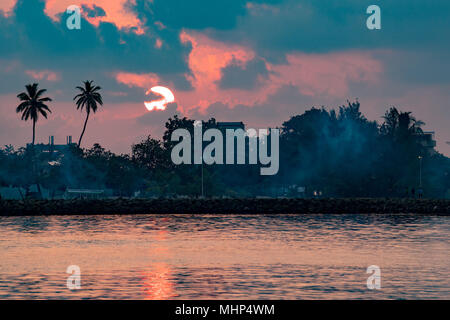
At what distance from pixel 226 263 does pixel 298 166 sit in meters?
124

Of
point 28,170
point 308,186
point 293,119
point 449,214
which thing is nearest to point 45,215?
point 28,170

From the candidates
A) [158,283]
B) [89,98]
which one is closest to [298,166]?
[89,98]

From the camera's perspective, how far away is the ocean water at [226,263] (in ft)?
93.0

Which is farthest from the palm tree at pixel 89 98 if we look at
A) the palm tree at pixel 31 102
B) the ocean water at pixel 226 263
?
the ocean water at pixel 226 263

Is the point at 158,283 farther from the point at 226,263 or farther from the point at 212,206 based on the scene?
the point at 212,206

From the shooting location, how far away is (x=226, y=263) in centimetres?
3941

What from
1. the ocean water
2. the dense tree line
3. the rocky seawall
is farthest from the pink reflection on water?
the dense tree line

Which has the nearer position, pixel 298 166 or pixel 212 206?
pixel 212 206

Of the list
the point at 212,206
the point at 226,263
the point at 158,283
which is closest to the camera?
the point at 158,283

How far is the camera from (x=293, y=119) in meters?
182

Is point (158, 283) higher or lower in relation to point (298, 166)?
lower

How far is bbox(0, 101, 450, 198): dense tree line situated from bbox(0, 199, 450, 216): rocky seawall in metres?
36.2
